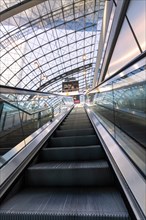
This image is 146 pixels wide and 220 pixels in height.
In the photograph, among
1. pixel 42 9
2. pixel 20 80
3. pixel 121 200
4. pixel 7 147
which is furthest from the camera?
pixel 20 80

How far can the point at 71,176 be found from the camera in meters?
1.90

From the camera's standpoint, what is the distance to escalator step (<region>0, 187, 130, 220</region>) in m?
1.36

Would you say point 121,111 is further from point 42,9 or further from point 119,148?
point 42,9

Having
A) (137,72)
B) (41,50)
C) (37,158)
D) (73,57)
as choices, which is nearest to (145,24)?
(137,72)

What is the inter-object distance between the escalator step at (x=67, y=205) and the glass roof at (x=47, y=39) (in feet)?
39.6

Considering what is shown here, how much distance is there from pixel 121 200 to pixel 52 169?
0.78 metres

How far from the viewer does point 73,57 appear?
27906 mm

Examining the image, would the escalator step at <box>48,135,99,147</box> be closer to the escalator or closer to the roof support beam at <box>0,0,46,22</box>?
the escalator

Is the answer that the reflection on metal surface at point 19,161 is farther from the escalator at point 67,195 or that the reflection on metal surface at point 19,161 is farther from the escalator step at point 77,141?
the escalator step at point 77,141

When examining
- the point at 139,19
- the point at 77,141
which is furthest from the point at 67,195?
the point at 139,19

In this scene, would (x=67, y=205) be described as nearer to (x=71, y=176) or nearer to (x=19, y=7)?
(x=71, y=176)

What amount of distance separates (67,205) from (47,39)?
2219 centimetres

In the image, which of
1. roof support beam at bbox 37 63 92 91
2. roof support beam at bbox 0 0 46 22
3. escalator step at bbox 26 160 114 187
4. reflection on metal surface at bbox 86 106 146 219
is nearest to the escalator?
escalator step at bbox 26 160 114 187

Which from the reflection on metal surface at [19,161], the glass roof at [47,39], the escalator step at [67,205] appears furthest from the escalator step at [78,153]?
the glass roof at [47,39]
